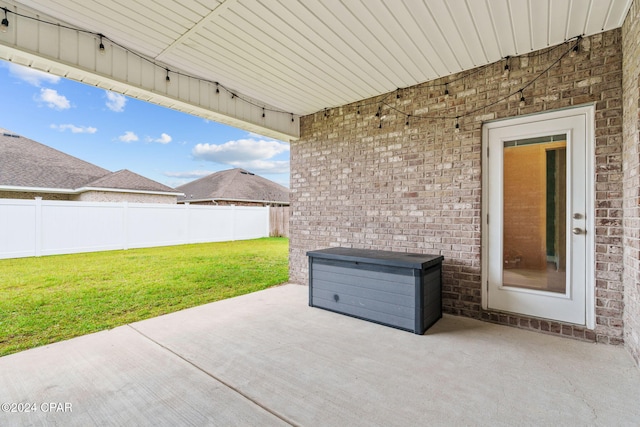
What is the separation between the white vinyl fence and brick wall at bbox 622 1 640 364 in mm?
10266

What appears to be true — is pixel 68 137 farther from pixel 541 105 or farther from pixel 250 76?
pixel 541 105

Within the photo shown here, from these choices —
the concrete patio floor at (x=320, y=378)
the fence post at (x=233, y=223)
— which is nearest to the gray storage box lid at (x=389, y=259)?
the concrete patio floor at (x=320, y=378)

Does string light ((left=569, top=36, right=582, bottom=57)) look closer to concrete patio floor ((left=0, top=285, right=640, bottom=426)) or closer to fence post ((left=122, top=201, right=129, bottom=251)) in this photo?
concrete patio floor ((left=0, top=285, right=640, bottom=426))

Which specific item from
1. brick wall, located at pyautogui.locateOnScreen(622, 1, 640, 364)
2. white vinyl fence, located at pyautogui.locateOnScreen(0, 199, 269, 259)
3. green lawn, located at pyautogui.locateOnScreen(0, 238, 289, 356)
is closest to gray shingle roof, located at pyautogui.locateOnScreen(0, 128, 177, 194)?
white vinyl fence, located at pyautogui.locateOnScreen(0, 199, 269, 259)

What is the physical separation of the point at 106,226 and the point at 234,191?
1034 cm

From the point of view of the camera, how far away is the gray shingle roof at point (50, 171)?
994cm

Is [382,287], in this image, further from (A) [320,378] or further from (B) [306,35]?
(B) [306,35]

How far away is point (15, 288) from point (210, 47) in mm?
4937

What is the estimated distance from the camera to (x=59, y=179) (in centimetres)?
1119

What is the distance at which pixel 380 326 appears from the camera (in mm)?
3164

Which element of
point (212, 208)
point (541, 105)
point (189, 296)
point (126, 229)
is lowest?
point (189, 296)

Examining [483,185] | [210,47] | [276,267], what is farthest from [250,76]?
[276,267]

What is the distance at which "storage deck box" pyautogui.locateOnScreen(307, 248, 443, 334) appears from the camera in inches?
117

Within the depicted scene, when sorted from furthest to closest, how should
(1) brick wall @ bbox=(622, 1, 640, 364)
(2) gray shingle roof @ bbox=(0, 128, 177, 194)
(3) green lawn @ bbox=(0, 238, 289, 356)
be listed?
(2) gray shingle roof @ bbox=(0, 128, 177, 194)
(3) green lawn @ bbox=(0, 238, 289, 356)
(1) brick wall @ bbox=(622, 1, 640, 364)
